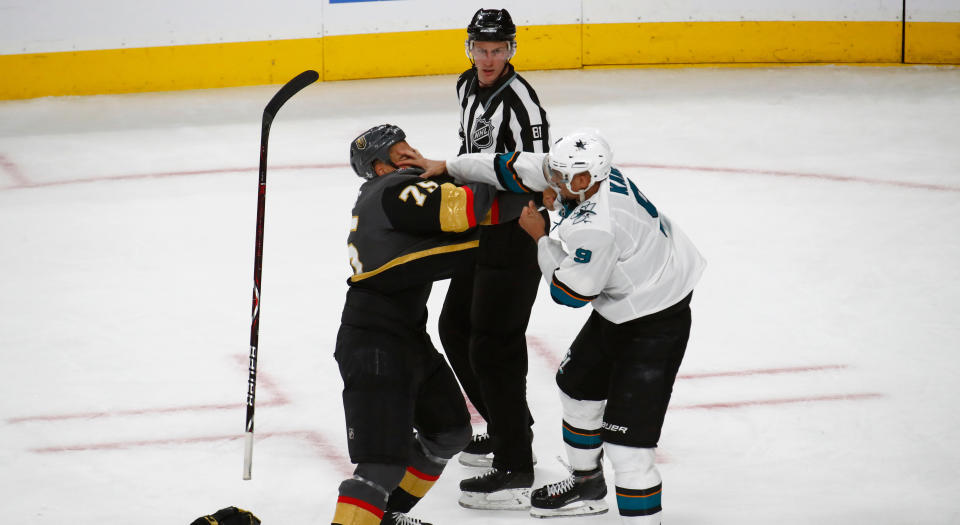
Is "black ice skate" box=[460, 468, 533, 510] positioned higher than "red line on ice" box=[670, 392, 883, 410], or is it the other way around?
"red line on ice" box=[670, 392, 883, 410]

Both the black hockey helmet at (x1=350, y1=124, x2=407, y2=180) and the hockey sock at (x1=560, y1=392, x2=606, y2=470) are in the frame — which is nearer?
the black hockey helmet at (x1=350, y1=124, x2=407, y2=180)

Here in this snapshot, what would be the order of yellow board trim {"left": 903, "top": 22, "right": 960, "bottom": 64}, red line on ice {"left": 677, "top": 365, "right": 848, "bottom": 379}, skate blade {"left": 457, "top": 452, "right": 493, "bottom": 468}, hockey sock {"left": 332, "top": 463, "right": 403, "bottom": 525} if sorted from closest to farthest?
hockey sock {"left": 332, "top": 463, "right": 403, "bottom": 525}, skate blade {"left": 457, "top": 452, "right": 493, "bottom": 468}, red line on ice {"left": 677, "top": 365, "right": 848, "bottom": 379}, yellow board trim {"left": 903, "top": 22, "right": 960, "bottom": 64}

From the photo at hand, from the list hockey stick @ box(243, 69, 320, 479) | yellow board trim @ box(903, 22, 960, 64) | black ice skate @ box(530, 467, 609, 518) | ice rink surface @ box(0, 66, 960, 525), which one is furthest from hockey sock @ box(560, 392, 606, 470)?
yellow board trim @ box(903, 22, 960, 64)

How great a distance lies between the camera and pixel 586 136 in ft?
11.2

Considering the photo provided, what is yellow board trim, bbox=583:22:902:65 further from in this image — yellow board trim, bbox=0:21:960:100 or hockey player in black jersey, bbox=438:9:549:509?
hockey player in black jersey, bbox=438:9:549:509

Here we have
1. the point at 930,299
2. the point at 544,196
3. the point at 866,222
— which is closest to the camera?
the point at 544,196

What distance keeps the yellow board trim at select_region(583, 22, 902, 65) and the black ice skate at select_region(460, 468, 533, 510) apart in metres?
7.13

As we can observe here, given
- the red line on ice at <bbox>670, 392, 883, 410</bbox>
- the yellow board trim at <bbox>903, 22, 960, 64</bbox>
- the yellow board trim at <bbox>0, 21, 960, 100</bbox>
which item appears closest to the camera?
the red line on ice at <bbox>670, 392, 883, 410</bbox>

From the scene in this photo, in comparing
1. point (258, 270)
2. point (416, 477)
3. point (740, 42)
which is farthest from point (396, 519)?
point (740, 42)

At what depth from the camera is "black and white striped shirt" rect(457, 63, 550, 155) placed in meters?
4.05

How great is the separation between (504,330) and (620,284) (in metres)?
0.59

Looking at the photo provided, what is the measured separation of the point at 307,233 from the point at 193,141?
2.29 metres

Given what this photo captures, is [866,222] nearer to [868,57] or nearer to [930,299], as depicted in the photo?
[930,299]

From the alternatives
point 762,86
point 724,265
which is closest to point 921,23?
point 762,86
